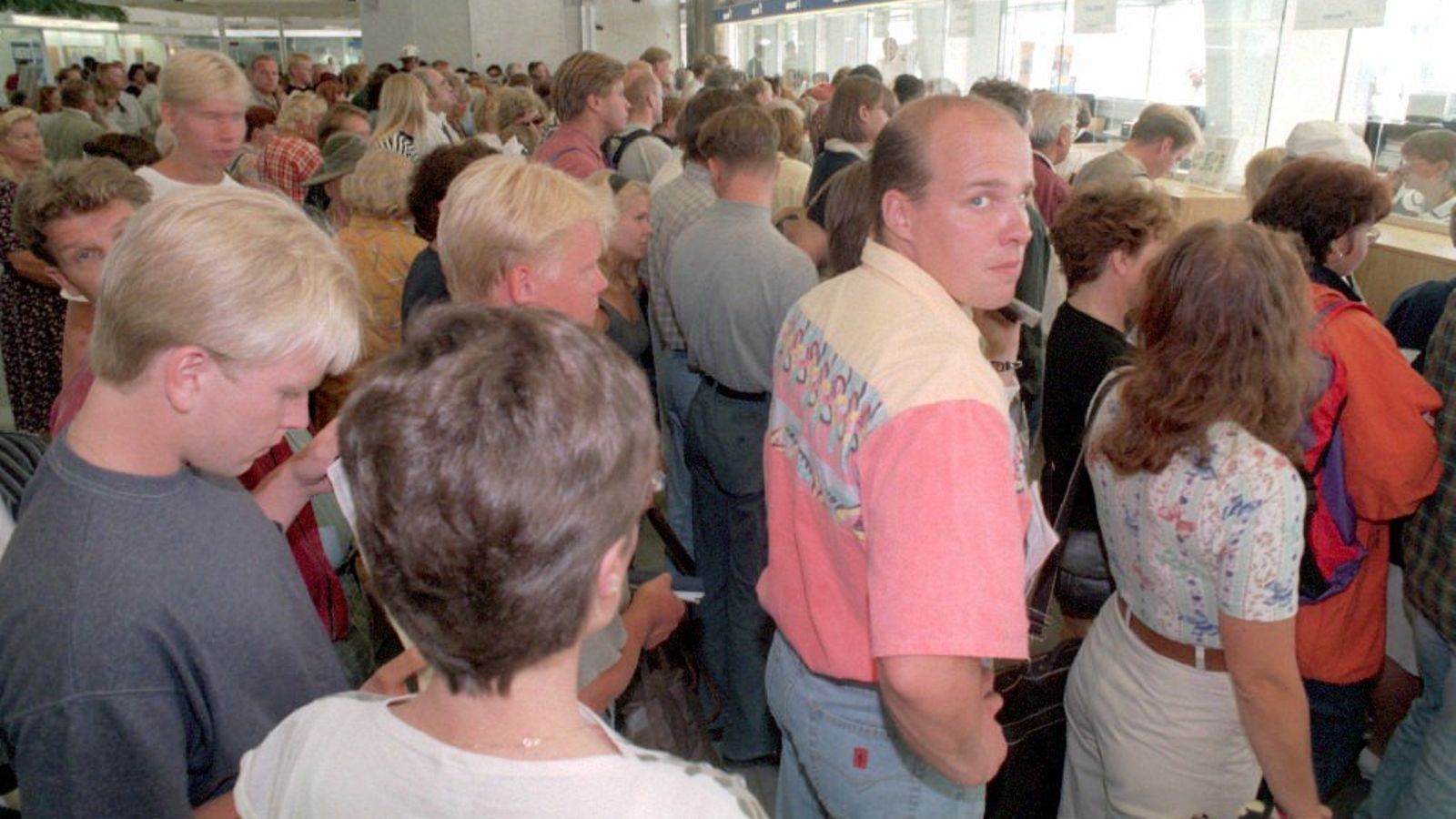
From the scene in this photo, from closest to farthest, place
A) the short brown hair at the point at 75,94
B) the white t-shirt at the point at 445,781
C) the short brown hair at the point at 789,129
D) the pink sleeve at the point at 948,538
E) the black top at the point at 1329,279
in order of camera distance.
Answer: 1. the white t-shirt at the point at 445,781
2. the pink sleeve at the point at 948,538
3. the black top at the point at 1329,279
4. the short brown hair at the point at 789,129
5. the short brown hair at the point at 75,94

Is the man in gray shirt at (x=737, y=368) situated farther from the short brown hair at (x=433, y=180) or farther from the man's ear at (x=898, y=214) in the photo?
the man's ear at (x=898, y=214)

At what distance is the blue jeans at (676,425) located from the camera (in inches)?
144

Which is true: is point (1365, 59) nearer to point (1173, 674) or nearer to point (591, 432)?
point (1173, 674)

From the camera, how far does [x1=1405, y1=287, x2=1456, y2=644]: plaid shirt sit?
1963mm

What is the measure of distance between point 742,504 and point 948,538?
1694 millimetres

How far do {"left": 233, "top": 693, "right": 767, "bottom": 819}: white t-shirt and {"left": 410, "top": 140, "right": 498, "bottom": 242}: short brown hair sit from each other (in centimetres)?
240

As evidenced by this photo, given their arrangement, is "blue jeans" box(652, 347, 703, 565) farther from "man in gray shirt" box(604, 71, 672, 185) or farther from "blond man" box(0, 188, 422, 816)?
"blond man" box(0, 188, 422, 816)

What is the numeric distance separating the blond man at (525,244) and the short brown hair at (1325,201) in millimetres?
1830

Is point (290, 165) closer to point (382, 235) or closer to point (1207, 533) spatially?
point (382, 235)

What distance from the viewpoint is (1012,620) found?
1.19 meters

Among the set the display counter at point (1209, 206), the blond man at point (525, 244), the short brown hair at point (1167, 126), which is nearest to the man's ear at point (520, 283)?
the blond man at point (525, 244)

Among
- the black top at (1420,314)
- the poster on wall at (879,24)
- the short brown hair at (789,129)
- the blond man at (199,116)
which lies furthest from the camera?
the poster on wall at (879,24)

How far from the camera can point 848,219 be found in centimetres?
240

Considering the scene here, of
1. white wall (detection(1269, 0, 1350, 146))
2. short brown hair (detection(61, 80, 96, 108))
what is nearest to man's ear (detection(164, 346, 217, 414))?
white wall (detection(1269, 0, 1350, 146))
